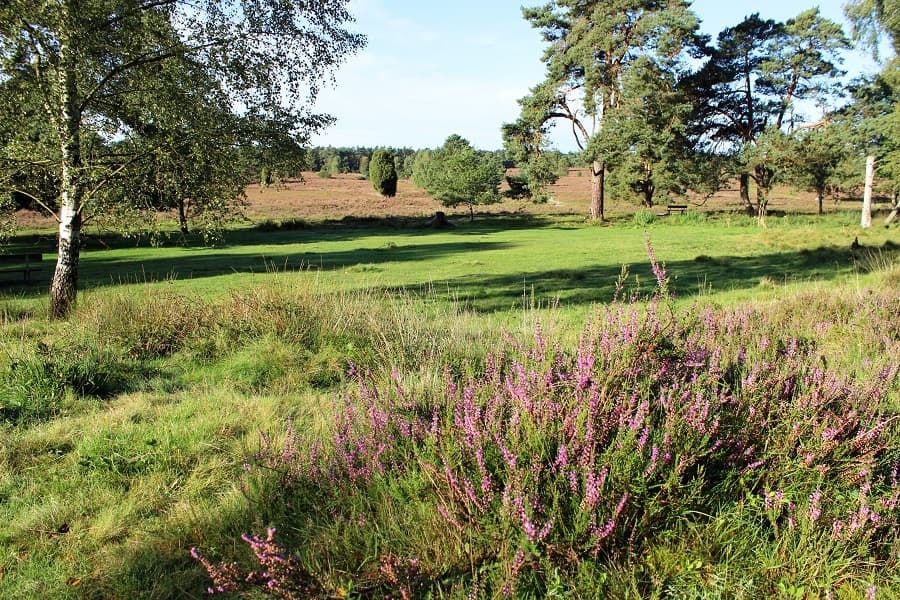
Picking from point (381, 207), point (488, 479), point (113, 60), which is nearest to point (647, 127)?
point (381, 207)

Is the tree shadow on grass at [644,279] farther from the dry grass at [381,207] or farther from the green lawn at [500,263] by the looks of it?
the dry grass at [381,207]

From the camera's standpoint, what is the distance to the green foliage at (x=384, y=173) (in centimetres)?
8419

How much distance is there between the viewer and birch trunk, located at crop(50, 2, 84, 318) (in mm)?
9695

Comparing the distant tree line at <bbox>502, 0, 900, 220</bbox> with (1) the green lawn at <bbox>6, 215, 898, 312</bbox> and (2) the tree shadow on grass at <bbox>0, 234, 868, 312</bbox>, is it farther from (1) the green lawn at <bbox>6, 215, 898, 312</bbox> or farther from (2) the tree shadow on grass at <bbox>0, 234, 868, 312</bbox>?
(2) the tree shadow on grass at <bbox>0, 234, 868, 312</bbox>

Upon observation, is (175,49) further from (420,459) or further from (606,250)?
(606,250)

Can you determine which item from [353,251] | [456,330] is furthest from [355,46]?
[353,251]

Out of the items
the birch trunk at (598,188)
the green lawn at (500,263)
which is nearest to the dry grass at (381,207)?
the birch trunk at (598,188)

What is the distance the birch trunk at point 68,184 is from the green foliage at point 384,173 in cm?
7503

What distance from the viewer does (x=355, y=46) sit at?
12977mm

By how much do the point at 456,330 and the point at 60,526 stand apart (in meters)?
4.46

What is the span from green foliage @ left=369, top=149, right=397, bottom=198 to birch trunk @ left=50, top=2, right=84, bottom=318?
7503cm

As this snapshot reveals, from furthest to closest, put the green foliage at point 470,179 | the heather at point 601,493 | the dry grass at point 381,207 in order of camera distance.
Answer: the dry grass at point 381,207
the green foliage at point 470,179
the heather at point 601,493

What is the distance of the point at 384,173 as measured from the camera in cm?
8400

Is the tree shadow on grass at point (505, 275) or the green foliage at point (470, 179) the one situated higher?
the green foliage at point (470, 179)
